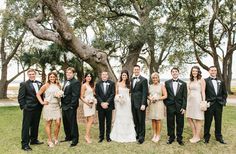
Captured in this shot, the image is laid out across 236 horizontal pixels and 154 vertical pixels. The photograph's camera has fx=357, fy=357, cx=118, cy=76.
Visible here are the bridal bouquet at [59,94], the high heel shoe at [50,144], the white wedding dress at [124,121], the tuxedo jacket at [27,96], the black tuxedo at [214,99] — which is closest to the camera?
the tuxedo jacket at [27,96]

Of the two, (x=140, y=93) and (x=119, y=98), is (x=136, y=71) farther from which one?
(x=119, y=98)

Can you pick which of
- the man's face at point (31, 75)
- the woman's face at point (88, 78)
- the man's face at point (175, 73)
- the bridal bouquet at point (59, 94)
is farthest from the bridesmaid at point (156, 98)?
the man's face at point (31, 75)

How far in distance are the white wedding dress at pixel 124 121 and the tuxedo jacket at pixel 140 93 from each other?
0.25 metres

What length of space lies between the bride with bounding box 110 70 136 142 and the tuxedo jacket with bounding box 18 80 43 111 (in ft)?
6.62

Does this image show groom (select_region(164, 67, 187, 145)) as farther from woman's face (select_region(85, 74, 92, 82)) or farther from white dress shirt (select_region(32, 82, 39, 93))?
white dress shirt (select_region(32, 82, 39, 93))

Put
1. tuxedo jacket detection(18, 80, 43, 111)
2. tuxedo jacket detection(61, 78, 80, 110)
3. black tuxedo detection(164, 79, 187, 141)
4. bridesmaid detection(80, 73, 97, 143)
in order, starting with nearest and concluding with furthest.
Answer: tuxedo jacket detection(18, 80, 43, 111) → tuxedo jacket detection(61, 78, 80, 110) → black tuxedo detection(164, 79, 187, 141) → bridesmaid detection(80, 73, 97, 143)

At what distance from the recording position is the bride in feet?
29.3

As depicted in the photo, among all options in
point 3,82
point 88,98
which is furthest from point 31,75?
point 3,82

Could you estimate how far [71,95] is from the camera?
847 centimetres

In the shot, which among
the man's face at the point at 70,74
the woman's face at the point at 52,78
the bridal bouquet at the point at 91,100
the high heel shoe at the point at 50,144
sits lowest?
the high heel shoe at the point at 50,144

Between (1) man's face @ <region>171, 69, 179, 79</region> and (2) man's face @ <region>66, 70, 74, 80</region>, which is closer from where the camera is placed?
(2) man's face @ <region>66, 70, 74, 80</region>

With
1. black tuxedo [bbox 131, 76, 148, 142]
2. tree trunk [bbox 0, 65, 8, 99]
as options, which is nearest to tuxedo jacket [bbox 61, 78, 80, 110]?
black tuxedo [bbox 131, 76, 148, 142]

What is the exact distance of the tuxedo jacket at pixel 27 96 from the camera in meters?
8.16

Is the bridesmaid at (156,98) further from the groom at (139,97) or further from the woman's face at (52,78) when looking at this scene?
the woman's face at (52,78)
